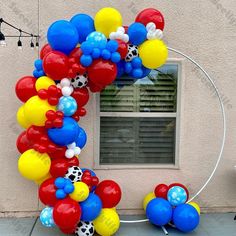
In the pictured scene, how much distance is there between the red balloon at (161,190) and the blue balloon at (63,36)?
2118 mm

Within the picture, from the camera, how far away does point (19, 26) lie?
464 cm

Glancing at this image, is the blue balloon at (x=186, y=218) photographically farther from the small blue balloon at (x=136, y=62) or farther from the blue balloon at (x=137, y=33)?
the blue balloon at (x=137, y=33)

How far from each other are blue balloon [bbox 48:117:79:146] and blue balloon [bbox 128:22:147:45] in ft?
3.86

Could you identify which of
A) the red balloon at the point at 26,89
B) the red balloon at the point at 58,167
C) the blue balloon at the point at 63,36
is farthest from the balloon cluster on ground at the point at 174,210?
the blue balloon at the point at 63,36

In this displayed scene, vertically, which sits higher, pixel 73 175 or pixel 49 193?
pixel 73 175

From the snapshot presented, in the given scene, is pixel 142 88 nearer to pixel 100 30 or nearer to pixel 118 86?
pixel 118 86

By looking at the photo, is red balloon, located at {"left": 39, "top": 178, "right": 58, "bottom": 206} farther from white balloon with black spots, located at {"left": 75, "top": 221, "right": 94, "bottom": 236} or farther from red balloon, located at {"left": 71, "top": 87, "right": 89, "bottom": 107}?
red balloon, located at {"left": 71, "top": 87, "right": 89, "bottom": 107}

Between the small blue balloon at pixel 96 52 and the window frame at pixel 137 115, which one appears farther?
the window frame at pixel 137 115

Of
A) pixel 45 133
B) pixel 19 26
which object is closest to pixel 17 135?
pixel 45 133

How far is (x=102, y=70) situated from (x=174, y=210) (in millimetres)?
1986

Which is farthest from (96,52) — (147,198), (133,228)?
(133,228)

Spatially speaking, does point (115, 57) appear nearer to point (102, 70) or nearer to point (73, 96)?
point (102, 70)

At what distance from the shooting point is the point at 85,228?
4.09 m

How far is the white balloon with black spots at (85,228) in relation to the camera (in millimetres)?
4094
